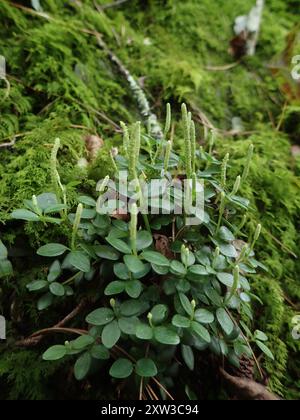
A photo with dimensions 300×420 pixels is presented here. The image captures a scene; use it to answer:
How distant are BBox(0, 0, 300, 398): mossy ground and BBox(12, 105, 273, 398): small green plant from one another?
5.8 inches

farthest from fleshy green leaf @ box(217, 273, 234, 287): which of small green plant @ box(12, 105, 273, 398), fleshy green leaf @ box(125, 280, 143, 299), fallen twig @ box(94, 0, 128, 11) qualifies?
fallen twig @ box(94, 0, 128, 11)

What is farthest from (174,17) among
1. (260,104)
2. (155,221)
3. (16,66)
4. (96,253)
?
(96,253)

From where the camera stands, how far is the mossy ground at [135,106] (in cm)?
119

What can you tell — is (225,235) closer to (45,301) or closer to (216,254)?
(216,254)

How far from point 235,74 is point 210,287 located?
1.50m

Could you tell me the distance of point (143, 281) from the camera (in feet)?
3.43

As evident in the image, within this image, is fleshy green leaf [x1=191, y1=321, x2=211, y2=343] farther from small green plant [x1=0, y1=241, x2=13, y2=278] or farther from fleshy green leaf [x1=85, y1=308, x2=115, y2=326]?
small green plant [x1=0, y1=241, x2=13, y2=278]

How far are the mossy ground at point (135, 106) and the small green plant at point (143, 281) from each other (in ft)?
0.48

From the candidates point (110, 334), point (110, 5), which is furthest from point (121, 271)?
point (110, 5)

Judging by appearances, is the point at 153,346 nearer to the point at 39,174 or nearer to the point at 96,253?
the point at 96,253

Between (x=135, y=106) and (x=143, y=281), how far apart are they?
0.97 meters

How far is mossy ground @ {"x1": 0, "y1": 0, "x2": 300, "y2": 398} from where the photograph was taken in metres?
1.19

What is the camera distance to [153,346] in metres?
0.93
